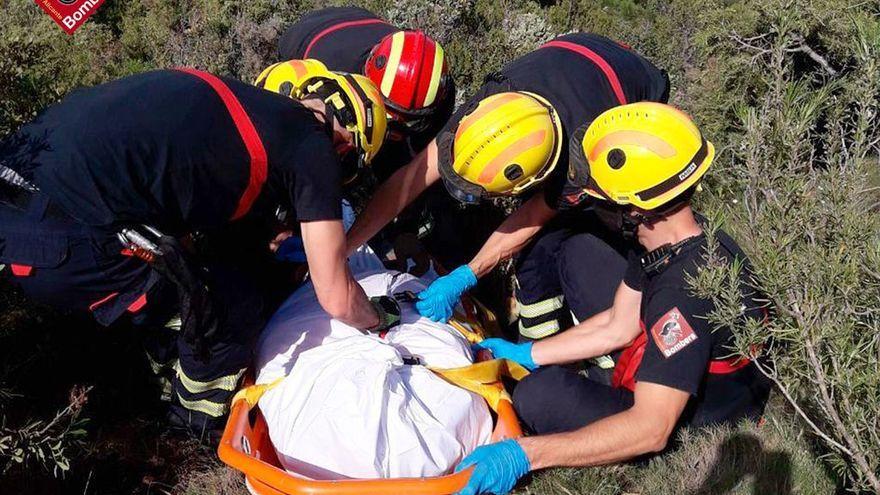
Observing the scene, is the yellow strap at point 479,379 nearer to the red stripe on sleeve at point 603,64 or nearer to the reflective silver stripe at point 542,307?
the reflective silver stripe at point 542,307

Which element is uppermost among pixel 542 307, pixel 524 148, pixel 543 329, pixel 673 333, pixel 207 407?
pixel 524 148

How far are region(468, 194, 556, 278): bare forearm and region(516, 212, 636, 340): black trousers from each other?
12cm

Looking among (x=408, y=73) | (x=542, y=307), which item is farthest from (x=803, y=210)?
(x=408, y=73)

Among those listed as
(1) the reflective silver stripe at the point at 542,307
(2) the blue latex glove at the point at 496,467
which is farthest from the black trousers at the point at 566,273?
(2) the blue latex glove at the point at 496,467

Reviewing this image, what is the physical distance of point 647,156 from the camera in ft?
9.57

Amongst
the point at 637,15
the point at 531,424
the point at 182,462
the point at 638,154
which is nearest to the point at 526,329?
the point at 531,424

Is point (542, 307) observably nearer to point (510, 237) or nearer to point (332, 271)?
point (510, 237)

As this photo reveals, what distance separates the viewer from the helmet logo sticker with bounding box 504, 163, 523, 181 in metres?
3.51

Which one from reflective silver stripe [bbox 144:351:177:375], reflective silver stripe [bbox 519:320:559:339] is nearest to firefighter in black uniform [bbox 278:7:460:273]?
reflective silver stripe [bbox 519:320:559:339]

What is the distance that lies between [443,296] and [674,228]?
1269 millimetres

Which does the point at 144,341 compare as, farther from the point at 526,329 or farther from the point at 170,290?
the point at 526,329

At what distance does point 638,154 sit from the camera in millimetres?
2930

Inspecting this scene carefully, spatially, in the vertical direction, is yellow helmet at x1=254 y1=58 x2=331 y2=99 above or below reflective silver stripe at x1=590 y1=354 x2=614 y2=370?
above

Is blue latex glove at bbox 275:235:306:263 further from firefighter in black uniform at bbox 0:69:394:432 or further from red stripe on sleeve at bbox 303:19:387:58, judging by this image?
red stripe on sleeve at bbox 303:19:387:58
